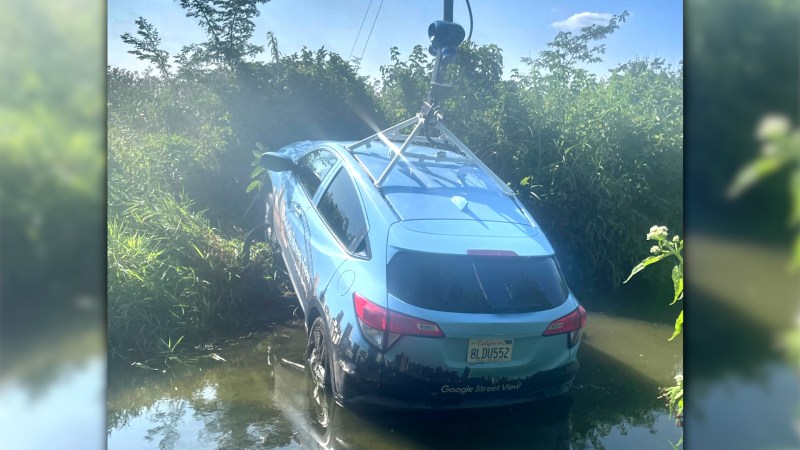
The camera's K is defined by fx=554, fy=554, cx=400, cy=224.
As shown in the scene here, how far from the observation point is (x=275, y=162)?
13.4 feet

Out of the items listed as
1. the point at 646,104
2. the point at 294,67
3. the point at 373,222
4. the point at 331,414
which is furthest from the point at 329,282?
the point at 646,104

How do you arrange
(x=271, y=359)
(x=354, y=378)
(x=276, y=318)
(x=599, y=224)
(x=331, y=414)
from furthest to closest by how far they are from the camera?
(x=599, y=224), (x=276, y=318), (x=271, y=359), (x=331, y=414), (x=354, y=378)

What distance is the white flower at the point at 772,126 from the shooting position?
70.7 inches

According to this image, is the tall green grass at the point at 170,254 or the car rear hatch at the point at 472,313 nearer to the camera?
the car rear hatch at the point at 472,313

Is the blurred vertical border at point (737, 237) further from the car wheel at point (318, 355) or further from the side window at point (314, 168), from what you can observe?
the side window at point (314, 168)

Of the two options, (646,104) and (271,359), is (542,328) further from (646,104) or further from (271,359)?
(646,104)

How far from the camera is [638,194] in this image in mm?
4188

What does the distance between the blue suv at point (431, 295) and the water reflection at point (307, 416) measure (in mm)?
169

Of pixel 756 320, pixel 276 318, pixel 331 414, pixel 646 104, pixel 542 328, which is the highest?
pixel 646 104

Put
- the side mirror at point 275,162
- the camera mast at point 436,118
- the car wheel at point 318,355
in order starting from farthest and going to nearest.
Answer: the side mirror at point 275,162 < the camera mast at point 436,118 < the car wheel at point 318,355

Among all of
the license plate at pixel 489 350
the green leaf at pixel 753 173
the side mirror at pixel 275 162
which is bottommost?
the license plate at pixel 489 350

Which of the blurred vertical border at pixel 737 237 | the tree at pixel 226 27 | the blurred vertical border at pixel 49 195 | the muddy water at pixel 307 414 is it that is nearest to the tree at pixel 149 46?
the tree at pixel 226 27

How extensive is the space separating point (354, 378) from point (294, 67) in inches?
87.6

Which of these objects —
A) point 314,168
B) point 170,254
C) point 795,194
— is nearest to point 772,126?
point 795,194
